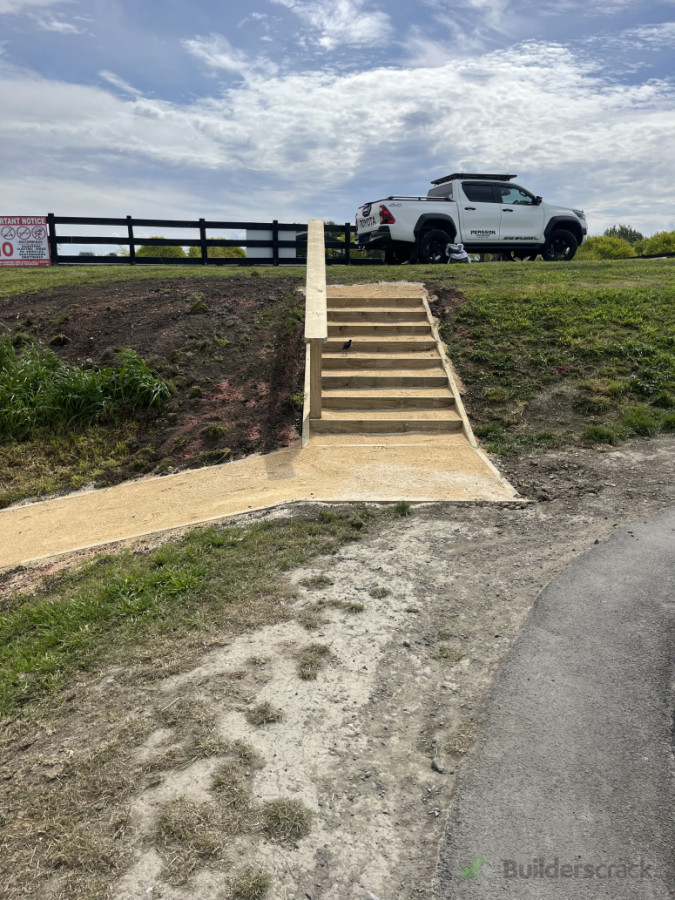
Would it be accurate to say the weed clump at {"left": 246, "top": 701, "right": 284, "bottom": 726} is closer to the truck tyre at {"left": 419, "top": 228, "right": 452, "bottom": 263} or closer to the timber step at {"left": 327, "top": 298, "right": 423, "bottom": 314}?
the timber step at {"left": 327, "top": 298, "right": 423, "bottom": 314}

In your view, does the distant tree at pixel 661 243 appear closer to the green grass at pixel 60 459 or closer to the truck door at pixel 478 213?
the truck door at pixel 478 213

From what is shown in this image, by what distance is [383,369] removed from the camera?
342 inches

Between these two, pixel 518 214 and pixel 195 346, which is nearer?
pixel 195 346

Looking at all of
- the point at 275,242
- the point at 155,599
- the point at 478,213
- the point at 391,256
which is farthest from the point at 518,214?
the point at 155,599

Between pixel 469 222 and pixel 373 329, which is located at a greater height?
pixel 469 222

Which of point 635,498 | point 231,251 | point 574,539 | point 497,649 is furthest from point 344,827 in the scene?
point 231,251

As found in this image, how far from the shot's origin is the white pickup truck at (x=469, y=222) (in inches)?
568

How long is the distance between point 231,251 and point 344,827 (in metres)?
31.8

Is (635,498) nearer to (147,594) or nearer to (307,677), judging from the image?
(307,677)

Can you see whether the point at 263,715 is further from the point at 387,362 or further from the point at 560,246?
the point at 560,246

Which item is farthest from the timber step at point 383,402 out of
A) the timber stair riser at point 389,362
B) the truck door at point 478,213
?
the truck door at point 478,213

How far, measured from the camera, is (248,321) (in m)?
10.1

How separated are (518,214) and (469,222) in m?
1.38

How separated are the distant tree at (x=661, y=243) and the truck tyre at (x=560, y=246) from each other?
11610 mm
